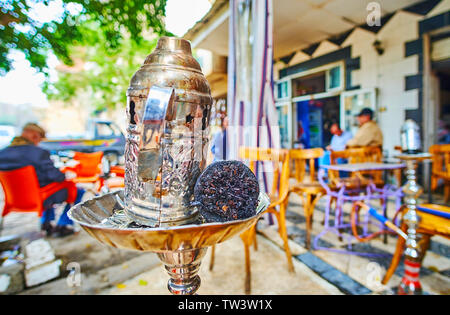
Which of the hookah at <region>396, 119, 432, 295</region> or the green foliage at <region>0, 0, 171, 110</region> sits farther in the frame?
the hookah at <region>396, 119, 432, 295</region>

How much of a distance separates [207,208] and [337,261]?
262cm

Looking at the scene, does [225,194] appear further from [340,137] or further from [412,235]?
[340,137]

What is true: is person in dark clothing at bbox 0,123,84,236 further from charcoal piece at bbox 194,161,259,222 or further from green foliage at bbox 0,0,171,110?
charcoal piece at bbox 194,161,259,222

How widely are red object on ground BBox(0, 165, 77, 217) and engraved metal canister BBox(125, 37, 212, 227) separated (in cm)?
284

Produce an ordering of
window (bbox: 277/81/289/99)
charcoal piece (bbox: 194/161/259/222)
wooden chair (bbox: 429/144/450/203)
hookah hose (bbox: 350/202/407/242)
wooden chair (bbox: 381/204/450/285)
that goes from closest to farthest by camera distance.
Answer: charcoal piece (bbox: 194/161/259/222), wooden chair (bbox: 381/204/450/285), hookah hose (bbox: 350/202/407/242), wooden chair (bbox: 429/144/450/203), window (bbox: 277/81/289/99)

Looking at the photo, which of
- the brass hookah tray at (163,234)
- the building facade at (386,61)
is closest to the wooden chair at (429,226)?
the brass hookah tray at (163,234)

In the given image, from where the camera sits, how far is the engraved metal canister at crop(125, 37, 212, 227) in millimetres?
651

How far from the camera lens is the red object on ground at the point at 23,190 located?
2.75 meters

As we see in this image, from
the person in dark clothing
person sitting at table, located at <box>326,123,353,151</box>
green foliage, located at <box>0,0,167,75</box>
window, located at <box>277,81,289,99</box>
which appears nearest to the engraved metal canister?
green foliage, located at <box>0,0,167,75</box>

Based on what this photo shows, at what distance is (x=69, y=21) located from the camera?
6.59ft

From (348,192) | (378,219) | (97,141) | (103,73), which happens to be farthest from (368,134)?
(103,73)

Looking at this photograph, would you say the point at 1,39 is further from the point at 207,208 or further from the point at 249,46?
the point at 249,46

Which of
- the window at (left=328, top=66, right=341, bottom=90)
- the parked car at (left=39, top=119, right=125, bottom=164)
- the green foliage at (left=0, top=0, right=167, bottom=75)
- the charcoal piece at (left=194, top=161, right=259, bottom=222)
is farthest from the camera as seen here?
the parked car at (left=39, top=119, right=125, bottom=164)

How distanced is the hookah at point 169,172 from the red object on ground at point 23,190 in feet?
8.90
